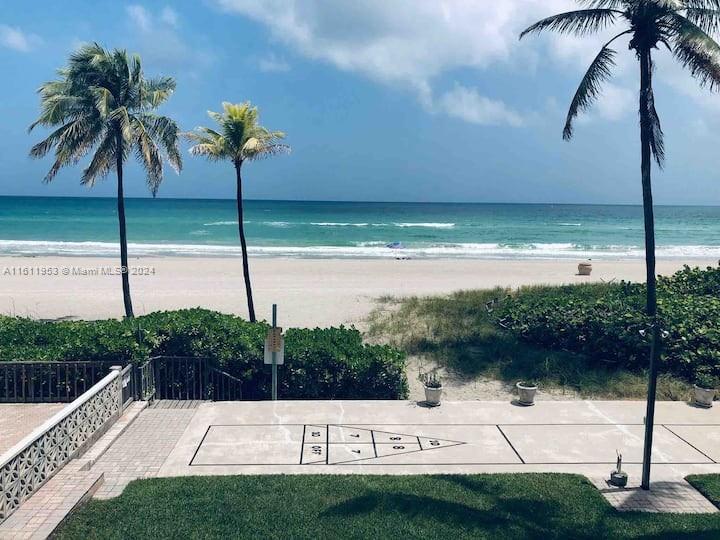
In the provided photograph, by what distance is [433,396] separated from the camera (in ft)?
42.5

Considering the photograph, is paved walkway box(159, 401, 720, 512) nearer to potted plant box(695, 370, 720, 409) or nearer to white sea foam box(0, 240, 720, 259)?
potted plant box(695, 370, 720, 409)

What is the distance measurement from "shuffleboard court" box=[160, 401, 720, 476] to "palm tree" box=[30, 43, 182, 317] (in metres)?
9.70

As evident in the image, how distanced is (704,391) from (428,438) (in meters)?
6.38

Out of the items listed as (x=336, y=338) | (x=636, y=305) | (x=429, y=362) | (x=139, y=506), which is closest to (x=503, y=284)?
(x=636, y=305)

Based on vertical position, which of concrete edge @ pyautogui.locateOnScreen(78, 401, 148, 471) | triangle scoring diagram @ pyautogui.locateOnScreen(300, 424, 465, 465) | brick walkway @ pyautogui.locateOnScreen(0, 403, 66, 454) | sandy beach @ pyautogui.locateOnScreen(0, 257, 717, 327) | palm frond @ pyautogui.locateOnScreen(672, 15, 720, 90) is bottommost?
triangle scoring diagram @ pyautogui.locateOnScreen(300, 424, 465, 465)

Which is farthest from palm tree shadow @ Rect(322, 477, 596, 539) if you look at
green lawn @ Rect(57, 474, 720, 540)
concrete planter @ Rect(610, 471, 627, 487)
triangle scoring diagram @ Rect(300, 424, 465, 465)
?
triangle scoring diagram @ Rect(300, 424, 465, 465)

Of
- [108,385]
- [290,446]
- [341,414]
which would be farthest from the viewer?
[341,414]

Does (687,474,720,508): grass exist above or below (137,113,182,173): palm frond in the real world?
below

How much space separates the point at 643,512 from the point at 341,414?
5.77 m

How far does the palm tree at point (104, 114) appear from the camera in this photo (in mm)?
17984

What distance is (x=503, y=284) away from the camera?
3359 cm

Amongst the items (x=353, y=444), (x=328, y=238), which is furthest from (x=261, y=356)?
(x=328, y=238)

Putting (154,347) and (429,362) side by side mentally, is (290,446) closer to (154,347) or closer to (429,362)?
(154,347)

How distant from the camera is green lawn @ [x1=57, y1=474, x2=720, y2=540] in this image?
25.5ft
